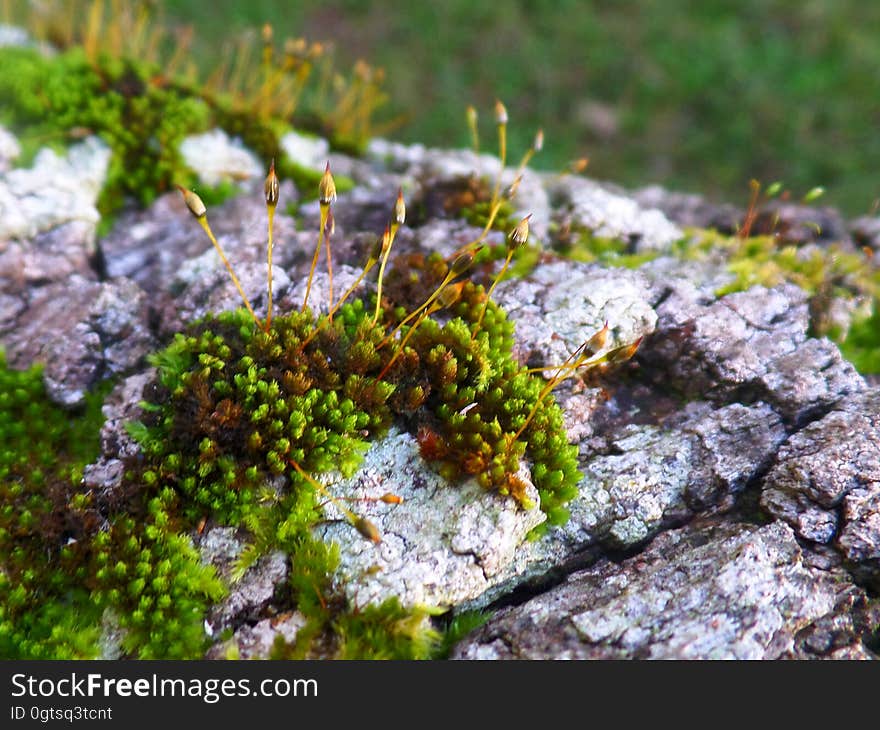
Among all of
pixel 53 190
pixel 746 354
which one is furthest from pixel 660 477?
pixel 53 190

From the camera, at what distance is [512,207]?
507cm

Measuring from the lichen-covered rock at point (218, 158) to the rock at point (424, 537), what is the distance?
315cm

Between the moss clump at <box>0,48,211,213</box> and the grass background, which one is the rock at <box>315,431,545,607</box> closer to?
the moss clump at <box>0,48,211,213</box>

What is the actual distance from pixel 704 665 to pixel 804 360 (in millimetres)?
2230

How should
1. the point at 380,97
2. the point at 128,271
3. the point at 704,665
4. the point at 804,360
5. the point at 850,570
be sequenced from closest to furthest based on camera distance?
the point at 704,665, the point at 850,570, the point at 804,360, the point at 128,271, the point at 380,97

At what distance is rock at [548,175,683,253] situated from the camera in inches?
205

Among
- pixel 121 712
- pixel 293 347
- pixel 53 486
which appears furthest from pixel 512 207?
pixel 121 712

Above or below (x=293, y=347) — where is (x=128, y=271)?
below

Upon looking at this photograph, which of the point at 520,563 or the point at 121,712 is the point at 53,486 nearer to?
the point at 121,712

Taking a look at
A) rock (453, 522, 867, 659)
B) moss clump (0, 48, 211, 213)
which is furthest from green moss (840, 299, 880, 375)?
moss clump (0, 48, 211, 213)

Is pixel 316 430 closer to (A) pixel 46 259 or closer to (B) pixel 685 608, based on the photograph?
(B) pixel 685 608

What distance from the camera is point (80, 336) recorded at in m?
4.19

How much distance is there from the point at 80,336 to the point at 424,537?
265 cm

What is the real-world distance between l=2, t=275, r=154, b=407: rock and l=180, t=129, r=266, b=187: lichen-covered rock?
1.38 m
